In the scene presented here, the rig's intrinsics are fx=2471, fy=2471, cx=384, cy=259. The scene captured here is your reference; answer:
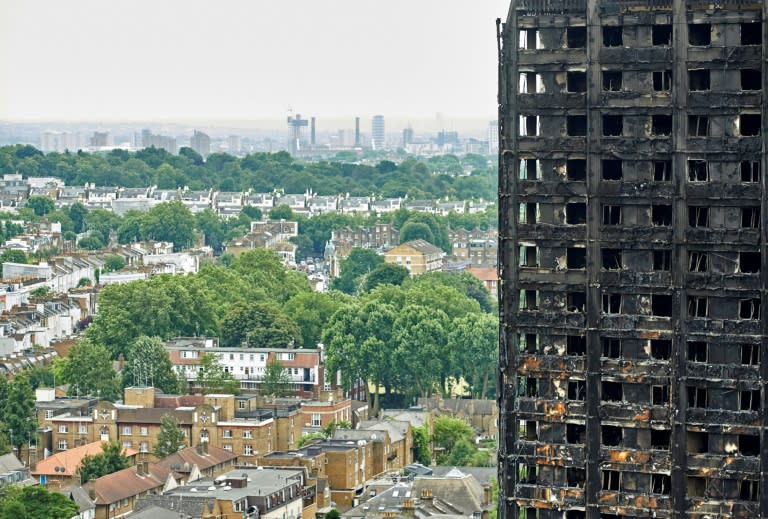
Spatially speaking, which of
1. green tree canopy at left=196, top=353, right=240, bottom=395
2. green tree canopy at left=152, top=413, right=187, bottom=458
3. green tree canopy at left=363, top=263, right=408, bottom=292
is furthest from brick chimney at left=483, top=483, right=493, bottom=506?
green tree canopy at left=363, top=263, right=408, bottom=292

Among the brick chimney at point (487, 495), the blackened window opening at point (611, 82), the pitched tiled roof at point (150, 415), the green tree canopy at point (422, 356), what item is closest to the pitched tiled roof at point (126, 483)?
the pitched tiled roof at point (150, 415)

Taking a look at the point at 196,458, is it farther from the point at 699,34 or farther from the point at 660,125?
the point at 699,34

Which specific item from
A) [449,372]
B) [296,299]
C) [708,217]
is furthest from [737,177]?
[296,299]

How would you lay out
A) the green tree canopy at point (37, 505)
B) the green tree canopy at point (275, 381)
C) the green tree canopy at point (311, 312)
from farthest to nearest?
the green tree canopy at point (311, 312), the green tree canopy at point (275, 381), the green tree canopy at point (37, 505)

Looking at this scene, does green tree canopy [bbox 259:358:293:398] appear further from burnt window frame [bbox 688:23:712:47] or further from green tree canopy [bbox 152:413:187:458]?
burnt window frame [bbox 688:23:712:47]

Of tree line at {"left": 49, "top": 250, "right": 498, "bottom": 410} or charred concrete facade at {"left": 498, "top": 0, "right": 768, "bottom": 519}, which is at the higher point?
charred concrete facade at {"left": 498, "top": 0, "right": 768, "bottom": 519}

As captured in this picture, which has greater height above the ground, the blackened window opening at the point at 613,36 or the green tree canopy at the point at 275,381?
the blackened window opening at the point at 613,36

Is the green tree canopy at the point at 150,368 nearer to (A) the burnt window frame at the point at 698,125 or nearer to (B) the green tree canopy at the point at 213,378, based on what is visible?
(B) the green tree canopy at the point at 213,378

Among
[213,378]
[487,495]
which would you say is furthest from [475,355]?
[487,495]

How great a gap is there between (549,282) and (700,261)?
125 inches

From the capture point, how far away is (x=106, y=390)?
415ft

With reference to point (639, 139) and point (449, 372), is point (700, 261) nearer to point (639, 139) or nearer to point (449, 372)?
point (639, 139)

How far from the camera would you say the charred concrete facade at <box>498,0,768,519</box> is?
49750 millimetres

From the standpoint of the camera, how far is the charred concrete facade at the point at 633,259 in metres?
49.8
